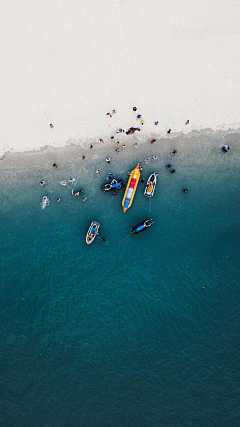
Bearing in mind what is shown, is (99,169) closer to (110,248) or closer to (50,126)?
(50,126)

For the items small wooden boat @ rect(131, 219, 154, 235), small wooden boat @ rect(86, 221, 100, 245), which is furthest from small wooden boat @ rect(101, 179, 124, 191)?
small wooden boat @ rect(131, 219, 154, 235)

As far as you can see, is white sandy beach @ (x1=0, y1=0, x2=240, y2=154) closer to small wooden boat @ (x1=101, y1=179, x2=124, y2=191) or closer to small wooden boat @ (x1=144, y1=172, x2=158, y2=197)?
small wooden boat @ (x1=144, y1=172, x2=158, y2=197)

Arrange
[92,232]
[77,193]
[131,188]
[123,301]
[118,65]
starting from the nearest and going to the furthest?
[118,65] < [131,188] < [92,232] < [77,193] < [123,301]

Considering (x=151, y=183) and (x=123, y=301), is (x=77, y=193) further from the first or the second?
(x=123, y=301)

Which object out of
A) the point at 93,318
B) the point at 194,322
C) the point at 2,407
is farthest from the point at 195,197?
the point at 2,407

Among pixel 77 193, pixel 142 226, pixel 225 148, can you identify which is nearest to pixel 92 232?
pixel 77 193

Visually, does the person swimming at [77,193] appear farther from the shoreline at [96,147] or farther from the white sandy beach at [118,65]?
the white sandy beach at [118,65]
